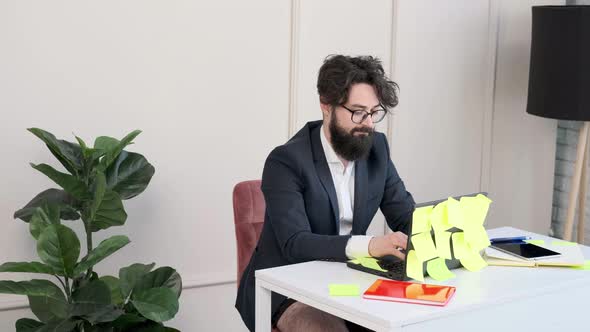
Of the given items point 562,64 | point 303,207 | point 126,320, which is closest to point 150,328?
point 126,320

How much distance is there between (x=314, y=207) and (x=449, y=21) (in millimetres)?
2113

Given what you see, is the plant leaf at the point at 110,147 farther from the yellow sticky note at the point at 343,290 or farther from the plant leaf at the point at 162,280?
the yellow sticky note at the point at 343,290

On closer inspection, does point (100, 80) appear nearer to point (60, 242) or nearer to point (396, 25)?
point (60, 242)

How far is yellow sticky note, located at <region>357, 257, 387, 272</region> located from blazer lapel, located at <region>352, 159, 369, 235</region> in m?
0.26

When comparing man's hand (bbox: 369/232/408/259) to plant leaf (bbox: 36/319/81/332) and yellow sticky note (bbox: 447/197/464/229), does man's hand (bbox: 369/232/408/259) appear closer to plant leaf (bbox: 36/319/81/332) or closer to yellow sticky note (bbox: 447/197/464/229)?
yellow sticky note (bbox: 447/197/464/229)

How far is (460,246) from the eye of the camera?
2.64m

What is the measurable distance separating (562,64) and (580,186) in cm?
75

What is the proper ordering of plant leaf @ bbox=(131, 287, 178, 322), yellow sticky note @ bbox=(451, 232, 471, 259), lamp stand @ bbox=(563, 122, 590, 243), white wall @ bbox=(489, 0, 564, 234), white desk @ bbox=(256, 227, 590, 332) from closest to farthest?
1. white desk @ bbox=(256, 227, 590, 332)
2. yellow sticky note @ bbox=(451, 232, 471, 259)
3. plant leaf @ bbox=(131, 287, 178, 322)
4. lamp stand @ bbox=(563, 122, 590, 243)
5. white wall @ bbox=(489, 0, 564, 234)

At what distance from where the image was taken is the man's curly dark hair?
2.83 meters

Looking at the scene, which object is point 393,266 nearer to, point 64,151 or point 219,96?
point 64,151

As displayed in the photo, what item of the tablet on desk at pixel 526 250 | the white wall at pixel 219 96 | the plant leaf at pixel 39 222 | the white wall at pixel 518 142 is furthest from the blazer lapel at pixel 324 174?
the white wall at pixel 518 142

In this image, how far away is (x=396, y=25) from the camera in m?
4.37

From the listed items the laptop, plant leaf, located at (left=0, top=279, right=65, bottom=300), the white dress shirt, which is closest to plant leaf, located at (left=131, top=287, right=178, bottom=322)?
plant leaf, located at (left=0, top=279, right=65, bottom=300)

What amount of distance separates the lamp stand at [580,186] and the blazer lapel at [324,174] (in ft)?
6.30
